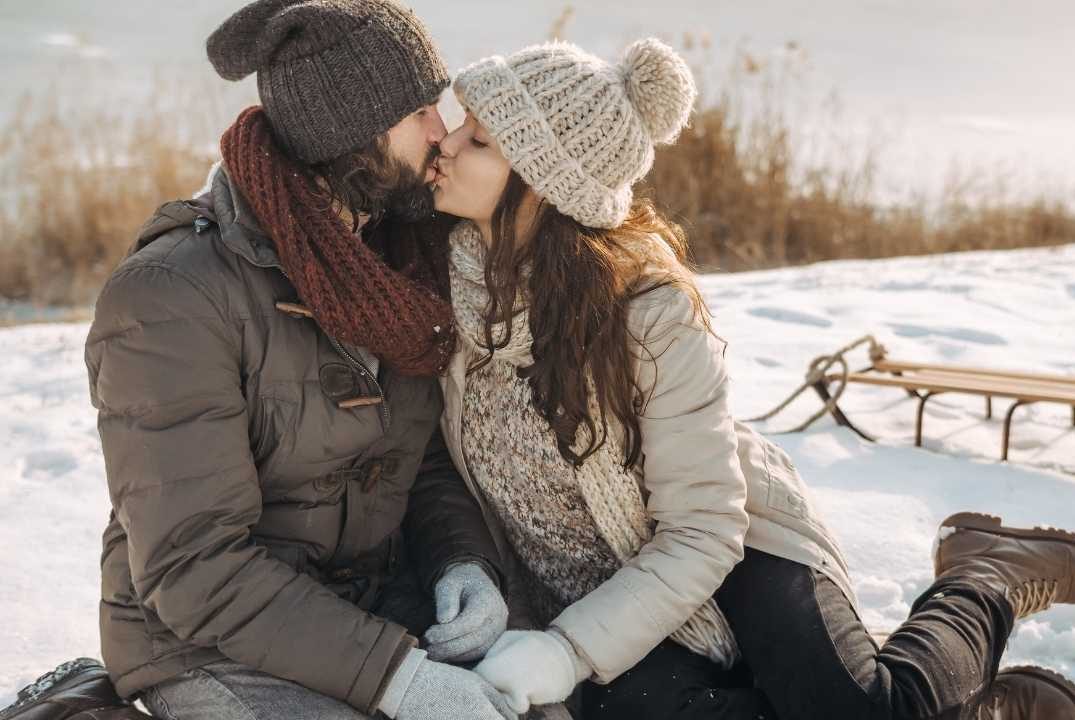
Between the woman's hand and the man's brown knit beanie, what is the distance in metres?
0.98

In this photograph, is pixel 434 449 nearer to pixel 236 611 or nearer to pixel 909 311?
pixel 236 611

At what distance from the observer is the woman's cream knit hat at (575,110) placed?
1961 millimetres

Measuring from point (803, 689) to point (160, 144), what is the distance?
19.8 ft

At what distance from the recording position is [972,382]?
350 centimetres

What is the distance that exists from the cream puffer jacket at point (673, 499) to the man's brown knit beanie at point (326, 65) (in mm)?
629

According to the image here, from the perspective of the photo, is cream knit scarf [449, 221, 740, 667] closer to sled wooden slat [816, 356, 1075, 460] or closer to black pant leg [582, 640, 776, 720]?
black pant leg [582, 640, 776, 720]

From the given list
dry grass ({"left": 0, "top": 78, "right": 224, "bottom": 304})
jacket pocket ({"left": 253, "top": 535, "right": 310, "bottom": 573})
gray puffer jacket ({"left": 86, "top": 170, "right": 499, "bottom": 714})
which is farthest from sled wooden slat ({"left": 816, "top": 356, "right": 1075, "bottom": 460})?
dry grass ({"left": 0, "top": 78, "right": 224, "bottom": 304})

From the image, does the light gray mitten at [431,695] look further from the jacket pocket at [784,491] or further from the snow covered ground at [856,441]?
the snow covered ground at [856,441]

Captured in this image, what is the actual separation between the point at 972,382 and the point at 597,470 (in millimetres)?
2005

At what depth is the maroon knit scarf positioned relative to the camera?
180 cm

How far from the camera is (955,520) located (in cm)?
248

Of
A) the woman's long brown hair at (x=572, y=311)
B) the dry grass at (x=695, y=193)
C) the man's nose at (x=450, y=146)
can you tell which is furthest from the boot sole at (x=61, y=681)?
the dry grass at (x=695, y=193)

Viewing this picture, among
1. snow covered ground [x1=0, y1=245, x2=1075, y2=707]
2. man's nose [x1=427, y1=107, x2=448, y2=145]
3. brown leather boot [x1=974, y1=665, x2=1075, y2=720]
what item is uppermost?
man's nose [x1=427, y1=107, x2=448, y2=145]

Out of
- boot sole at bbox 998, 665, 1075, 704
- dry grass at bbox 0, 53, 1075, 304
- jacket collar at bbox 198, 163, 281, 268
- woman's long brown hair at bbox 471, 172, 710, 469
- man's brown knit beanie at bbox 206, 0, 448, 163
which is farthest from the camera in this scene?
dry grass at bbox 0, 53, 1075, 304
